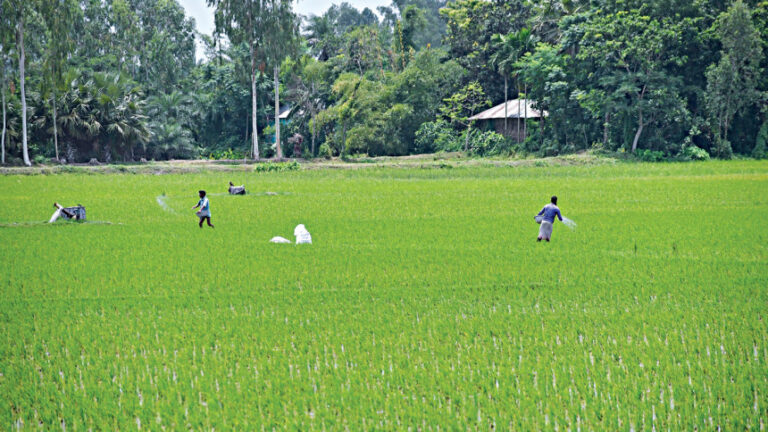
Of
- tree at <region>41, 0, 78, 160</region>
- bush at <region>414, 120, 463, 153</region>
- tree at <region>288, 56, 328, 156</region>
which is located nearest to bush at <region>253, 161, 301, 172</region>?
tree at <region>288, 56, 328, 156</region>

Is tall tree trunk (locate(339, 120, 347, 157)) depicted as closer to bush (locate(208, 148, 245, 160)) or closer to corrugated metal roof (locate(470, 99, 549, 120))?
bush (locate(208, 148, 245, 160))

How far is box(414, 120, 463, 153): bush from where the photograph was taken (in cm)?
4172

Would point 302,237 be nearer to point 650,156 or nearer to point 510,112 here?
point 650,156

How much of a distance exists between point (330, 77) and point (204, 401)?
41.8 m

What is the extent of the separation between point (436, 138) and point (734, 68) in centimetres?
1595

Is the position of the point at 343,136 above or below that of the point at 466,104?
below

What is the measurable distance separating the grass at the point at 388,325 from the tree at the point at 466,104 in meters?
28.2

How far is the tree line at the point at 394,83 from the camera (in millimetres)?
34531

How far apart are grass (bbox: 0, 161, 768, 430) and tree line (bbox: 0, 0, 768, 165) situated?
22.3 metres

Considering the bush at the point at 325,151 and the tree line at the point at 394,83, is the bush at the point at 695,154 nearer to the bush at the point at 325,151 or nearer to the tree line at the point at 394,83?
the tree line at the point at 394,83

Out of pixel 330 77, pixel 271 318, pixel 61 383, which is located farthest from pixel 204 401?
pixel 330 77

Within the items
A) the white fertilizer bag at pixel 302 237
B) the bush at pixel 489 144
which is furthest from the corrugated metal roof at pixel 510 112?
the white fertilizer bag at pixel 302 237

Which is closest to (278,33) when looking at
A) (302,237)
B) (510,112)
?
(510,112)

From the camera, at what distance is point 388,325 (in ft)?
21.2
